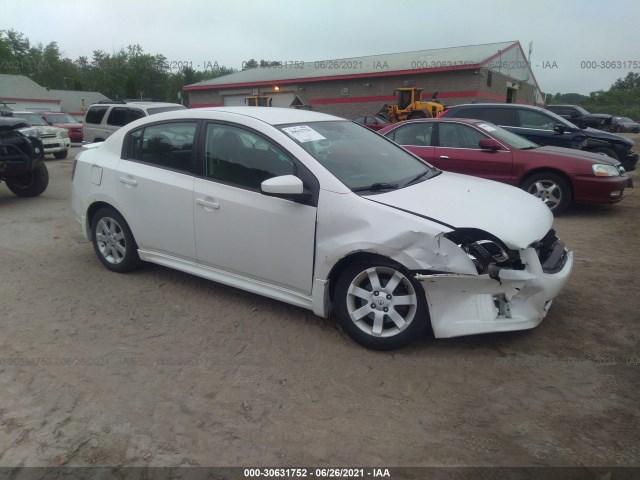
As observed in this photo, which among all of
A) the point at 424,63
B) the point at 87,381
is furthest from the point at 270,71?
the point at 87,381

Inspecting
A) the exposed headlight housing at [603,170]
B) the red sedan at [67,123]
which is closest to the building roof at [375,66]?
the red sedan at [67,123]

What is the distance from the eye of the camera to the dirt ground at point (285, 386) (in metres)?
2.50

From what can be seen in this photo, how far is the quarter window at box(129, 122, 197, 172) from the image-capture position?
4.24m

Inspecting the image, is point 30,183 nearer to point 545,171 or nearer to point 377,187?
point 377,187

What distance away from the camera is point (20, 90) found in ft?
165

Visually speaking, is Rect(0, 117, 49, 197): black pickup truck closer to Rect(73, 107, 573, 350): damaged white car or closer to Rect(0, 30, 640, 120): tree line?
Rect(73, 107, 573, 350): damaged white car

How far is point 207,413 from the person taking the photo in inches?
110

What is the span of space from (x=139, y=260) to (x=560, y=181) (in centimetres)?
598

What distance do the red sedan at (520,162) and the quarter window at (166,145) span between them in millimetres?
4801

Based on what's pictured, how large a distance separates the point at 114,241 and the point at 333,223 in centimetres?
261

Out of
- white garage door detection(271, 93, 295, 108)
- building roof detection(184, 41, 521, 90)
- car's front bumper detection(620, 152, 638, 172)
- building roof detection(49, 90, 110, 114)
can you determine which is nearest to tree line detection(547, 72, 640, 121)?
building roof detection(184, 41, 521, 90)

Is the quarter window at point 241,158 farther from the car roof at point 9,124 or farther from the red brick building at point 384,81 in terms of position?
the red brick building at point 384,81

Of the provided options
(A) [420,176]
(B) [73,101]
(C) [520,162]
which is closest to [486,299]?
(A) [420,176]

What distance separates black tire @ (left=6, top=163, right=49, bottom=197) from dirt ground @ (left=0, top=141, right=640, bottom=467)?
5039mm
